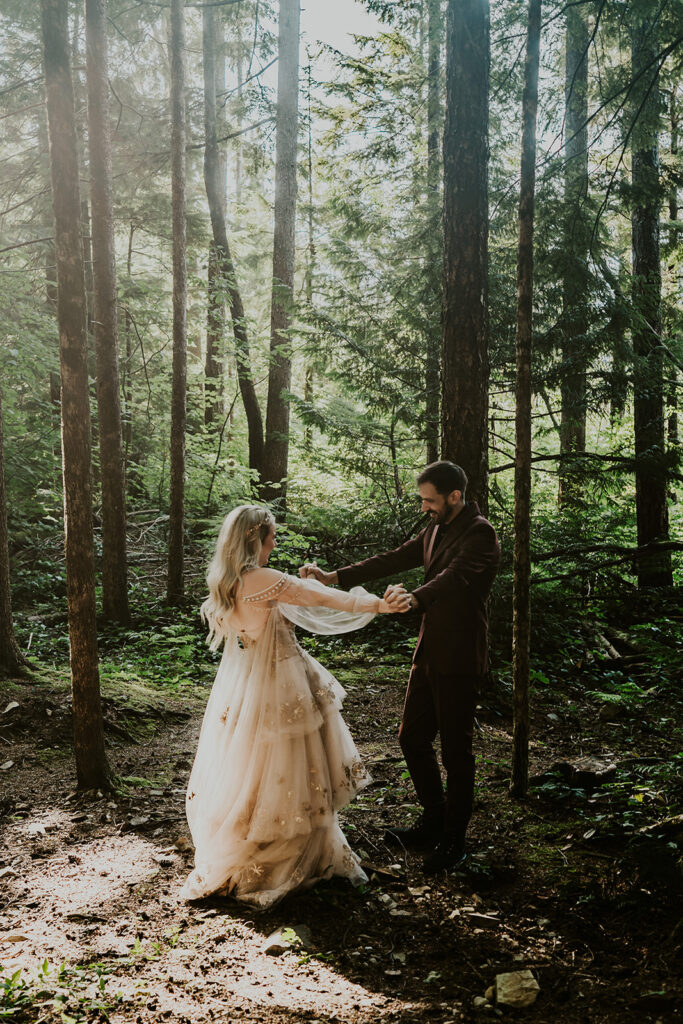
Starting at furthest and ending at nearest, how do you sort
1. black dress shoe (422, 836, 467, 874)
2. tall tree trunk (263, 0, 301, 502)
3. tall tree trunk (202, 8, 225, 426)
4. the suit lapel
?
tall tree trunk (263, 0, 301, 502), tall tree trunk (202, 8, 225, 426), the suit lapel, black dress shoe (422, 836, 467, 874)

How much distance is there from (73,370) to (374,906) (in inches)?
157

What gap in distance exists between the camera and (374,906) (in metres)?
3.69

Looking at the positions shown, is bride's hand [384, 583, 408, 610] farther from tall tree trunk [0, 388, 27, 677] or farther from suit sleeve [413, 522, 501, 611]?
tall tree trunk [0, 388, 27, 677]

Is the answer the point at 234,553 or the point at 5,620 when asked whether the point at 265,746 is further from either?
the point at 5,620

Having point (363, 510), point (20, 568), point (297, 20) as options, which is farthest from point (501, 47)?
point (20, 568)

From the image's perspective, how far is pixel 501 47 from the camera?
779 cm

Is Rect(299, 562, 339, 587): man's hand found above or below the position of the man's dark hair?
below

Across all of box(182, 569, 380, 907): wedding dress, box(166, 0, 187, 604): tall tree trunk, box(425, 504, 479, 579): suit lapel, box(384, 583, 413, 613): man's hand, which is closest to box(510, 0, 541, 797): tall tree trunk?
box(425, 504, 479, 579): suit lapel

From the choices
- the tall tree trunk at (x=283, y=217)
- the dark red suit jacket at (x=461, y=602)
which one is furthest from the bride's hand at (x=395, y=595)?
the tall tree trunk at (x=283, y=217)

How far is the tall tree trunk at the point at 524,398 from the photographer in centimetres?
470

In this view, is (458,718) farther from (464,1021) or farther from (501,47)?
(501,47)

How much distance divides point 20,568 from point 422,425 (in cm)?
801

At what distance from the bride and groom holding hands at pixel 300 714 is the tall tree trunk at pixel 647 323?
3154mm

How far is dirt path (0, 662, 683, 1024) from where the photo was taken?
279cm
